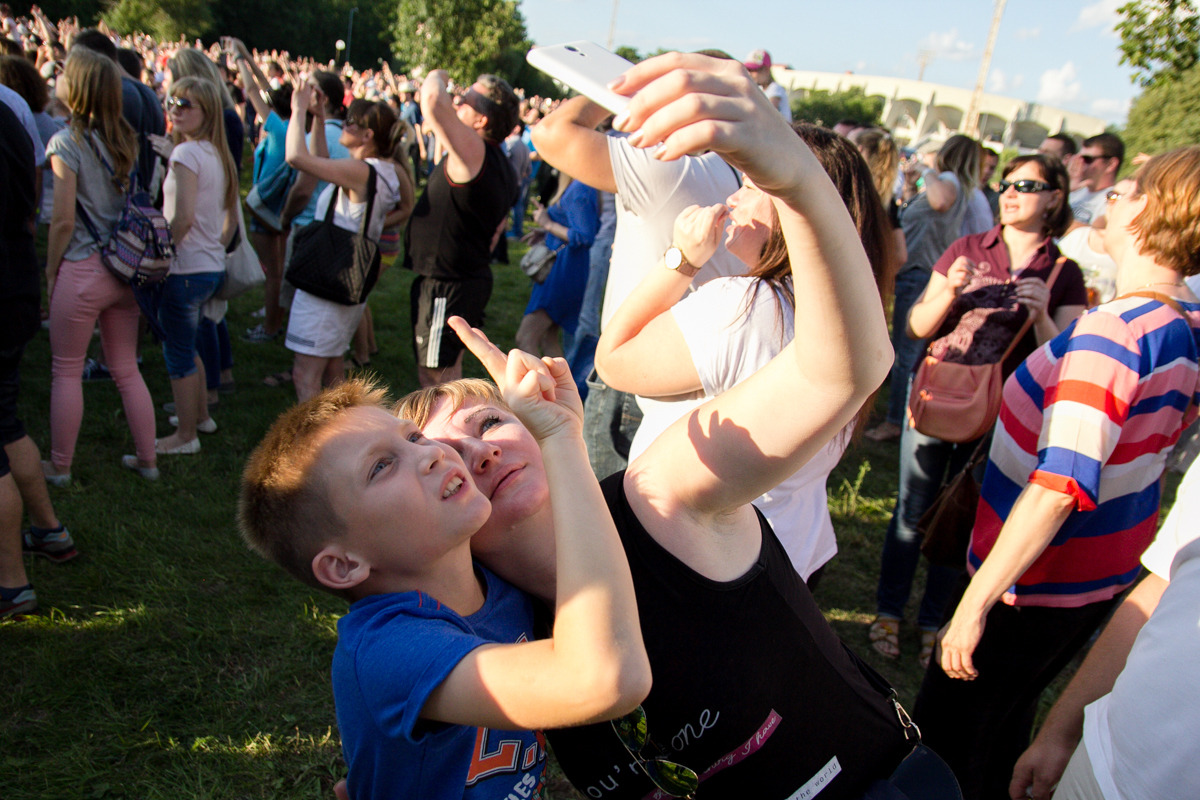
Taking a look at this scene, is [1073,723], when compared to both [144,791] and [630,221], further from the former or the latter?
[144,791]

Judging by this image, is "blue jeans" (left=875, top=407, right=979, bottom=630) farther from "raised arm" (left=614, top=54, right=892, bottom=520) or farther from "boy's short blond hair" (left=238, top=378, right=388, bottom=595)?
"boy's short blond hair" (left=238, top=378, right=388, bottom=595)

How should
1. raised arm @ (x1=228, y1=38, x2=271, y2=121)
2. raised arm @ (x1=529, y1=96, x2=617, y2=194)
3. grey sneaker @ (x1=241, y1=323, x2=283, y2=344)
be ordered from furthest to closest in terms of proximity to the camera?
grey sneaker @ (x1=241, y1=323, x2=283, y2=344)
raised arm @ (x1=228, y1=38, x2=271, y2=121)
raised arm @ (x1=529, y1=96, x2=617, y2=194)

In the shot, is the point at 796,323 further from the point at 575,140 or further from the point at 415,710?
the point at 575,140

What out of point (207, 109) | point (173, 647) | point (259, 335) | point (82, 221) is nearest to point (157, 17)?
point (259, 335)

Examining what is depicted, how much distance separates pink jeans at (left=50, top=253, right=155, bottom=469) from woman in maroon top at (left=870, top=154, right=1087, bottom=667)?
390cm

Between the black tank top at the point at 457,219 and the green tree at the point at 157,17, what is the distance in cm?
3175

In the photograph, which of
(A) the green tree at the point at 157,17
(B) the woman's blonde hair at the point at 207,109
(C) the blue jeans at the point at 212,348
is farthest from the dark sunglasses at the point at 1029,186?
(A) the green tree at the point at 157,17

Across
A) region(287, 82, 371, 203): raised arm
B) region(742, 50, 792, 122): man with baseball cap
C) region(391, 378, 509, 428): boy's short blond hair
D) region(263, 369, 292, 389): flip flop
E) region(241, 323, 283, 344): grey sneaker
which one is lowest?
region(263, 369, 292, 389): flip flop

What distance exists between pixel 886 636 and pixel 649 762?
9.21ft

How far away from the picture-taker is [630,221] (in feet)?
8.79

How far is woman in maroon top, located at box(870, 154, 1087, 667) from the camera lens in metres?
3.21

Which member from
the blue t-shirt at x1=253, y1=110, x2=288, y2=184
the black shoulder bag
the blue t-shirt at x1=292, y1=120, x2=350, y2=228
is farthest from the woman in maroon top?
the blue t-shirt at x1=253, y1=110, x2=288, y2=184

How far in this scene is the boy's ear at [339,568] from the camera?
3.77 ft

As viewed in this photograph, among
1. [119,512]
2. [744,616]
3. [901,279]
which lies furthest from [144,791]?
[901,279]
